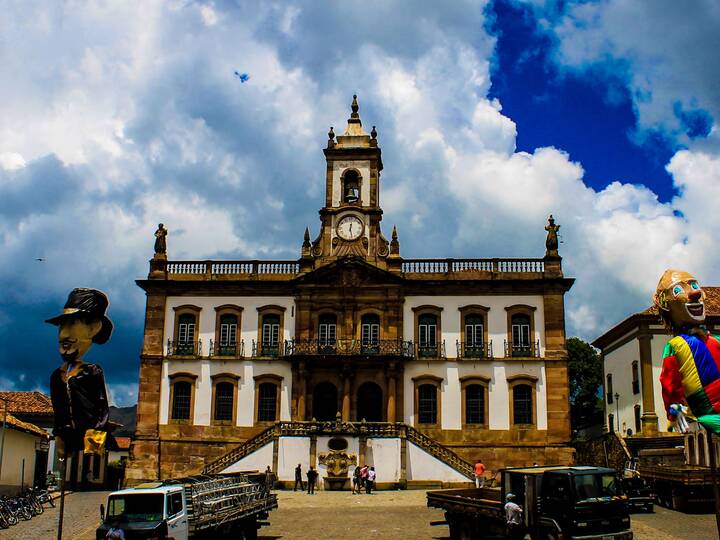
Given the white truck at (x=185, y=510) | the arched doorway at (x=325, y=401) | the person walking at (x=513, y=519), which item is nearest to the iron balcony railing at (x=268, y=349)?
the arched doorway at (x=325, y=401)

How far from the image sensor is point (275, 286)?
1526 inches

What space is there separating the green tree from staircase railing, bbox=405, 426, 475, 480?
28.3 m

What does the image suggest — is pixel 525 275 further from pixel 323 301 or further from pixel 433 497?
pixel 433 497

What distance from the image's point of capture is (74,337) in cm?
1342

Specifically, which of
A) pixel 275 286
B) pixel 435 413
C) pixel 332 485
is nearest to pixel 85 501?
pixel 332 485

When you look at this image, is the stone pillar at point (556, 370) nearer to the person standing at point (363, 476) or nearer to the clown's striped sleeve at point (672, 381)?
the person standing at point (363, 476)

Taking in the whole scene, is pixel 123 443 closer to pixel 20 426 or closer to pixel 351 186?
pixel 20 426

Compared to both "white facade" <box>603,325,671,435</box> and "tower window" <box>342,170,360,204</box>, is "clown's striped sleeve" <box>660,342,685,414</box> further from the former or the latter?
"tower window" <box>342,170,360,204</box>

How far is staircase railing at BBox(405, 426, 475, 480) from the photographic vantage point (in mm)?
33156

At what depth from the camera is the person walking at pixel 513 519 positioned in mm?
16750

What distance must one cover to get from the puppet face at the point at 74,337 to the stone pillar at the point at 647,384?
27617 millimetres

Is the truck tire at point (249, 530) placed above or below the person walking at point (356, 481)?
below

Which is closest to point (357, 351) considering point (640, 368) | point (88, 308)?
point (640, 368)

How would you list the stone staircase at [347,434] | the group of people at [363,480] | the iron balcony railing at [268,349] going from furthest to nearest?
the iron balcony railing at [268,349] → the stone staircase at [347,434] → the group of people at [363,480]
